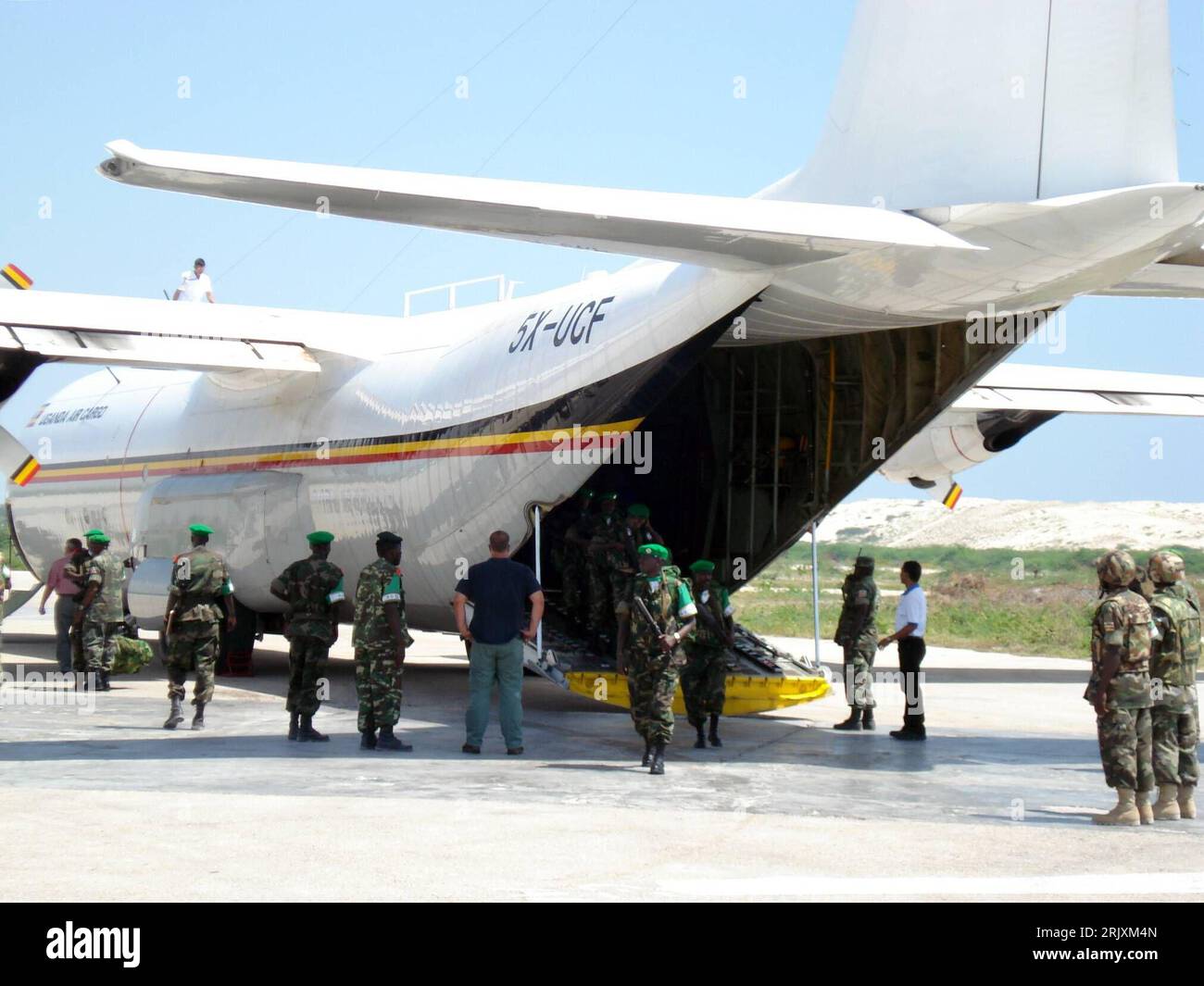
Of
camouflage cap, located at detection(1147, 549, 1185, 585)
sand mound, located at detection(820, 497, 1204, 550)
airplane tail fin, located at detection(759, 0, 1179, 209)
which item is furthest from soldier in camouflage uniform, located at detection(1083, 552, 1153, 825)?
sand mound, located at detection(820, 497, 1204, 550)

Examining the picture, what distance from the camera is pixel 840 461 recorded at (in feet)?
45.9

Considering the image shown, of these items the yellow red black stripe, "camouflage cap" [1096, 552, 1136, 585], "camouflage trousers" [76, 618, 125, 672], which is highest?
the yellow red black stripe

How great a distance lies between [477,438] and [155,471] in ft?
23.8

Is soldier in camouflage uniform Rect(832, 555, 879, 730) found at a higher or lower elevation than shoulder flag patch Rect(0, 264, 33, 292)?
lower

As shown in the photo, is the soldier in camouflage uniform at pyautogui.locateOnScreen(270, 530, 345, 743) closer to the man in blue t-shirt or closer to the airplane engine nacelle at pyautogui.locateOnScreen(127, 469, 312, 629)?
the man in blue t-shirt

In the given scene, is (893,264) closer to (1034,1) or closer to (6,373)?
(1034,1)

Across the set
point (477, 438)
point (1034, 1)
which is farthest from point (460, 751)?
point (1034, 1)

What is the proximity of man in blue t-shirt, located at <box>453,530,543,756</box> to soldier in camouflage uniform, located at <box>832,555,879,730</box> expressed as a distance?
3.09 meters

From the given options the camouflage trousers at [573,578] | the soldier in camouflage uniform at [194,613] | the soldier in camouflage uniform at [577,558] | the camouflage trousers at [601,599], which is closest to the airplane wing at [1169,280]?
the camouflage trousers at [601,599]

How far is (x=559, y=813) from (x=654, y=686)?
1.97 metres

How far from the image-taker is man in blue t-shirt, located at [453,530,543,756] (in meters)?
11.2

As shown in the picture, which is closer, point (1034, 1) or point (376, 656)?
point (1034, 1)

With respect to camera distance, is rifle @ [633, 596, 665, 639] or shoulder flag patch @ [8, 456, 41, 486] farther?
shoulder flag patch @ [8, 456, 41, 486]
